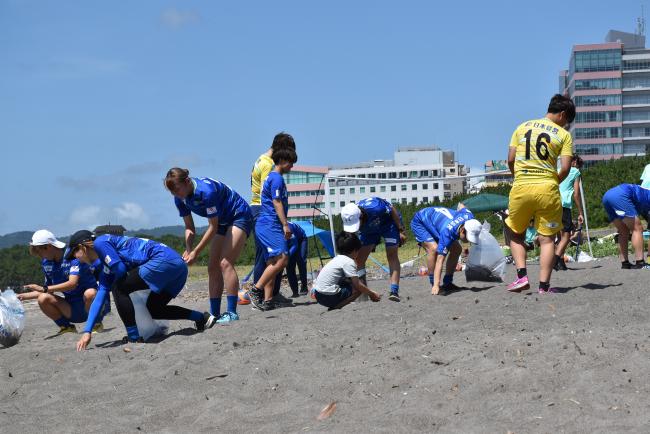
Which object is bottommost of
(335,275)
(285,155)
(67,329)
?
(67,329)

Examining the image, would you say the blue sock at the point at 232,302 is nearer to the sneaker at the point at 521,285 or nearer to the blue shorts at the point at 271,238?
the blue shorts at the point at 271,238

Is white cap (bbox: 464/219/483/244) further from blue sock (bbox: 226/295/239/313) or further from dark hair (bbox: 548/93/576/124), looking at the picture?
blue sock (bbox: 226/295/239/313)

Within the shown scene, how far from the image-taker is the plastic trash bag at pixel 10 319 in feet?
28.4

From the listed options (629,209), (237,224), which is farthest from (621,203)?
(237,224)

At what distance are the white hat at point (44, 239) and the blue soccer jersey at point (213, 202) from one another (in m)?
1.44

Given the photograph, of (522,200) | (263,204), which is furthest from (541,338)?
(263,204)

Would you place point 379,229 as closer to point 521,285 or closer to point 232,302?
point 232,302

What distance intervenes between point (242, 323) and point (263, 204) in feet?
6.07

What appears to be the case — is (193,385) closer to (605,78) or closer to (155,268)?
(155,268)

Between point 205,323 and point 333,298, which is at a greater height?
point 333,298

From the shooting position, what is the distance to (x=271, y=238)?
904cm

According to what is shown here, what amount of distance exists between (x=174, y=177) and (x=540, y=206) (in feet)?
10.5

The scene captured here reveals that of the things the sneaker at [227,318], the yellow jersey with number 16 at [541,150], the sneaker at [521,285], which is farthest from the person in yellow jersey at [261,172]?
the sneaker at [521,285]

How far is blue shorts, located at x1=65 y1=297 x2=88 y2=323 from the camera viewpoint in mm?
9211
